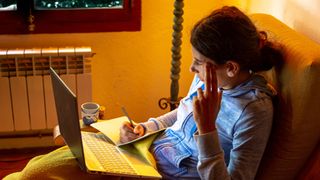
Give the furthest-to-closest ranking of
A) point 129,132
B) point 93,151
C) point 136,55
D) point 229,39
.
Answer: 1. point 136,55
2. point 129,132
3. point 93,151
4. point 229,39

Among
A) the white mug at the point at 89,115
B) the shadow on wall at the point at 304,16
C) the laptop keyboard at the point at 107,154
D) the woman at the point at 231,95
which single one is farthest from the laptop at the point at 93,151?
the shadow on wall at the point at 304,16

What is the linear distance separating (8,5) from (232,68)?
1443mm

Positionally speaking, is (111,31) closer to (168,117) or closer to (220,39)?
(168,117)

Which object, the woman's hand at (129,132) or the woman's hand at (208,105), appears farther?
the woman's hand at (129,132)

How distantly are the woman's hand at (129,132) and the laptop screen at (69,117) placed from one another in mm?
204

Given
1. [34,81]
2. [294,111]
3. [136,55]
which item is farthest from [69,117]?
[136,55]

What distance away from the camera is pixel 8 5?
2279mm

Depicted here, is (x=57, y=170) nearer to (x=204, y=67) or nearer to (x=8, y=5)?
(x=204, y=67)

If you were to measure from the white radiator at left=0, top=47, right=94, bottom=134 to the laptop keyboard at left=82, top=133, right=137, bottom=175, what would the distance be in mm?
702

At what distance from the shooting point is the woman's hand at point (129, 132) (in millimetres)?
1583

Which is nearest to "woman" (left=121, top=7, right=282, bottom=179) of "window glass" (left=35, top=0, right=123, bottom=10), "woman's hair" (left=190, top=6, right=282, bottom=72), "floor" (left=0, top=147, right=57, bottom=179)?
"woman's hair" (left=190, top=6, right=282, bottom=72)

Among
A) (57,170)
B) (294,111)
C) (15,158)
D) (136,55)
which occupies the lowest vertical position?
(15,158)

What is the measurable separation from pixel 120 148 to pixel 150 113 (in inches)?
41.8

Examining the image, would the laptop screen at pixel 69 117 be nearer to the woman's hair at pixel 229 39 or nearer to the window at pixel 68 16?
the woman's hair at pixel 229 39
